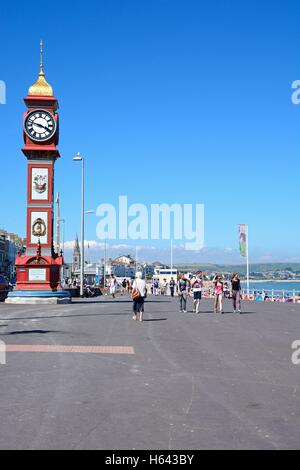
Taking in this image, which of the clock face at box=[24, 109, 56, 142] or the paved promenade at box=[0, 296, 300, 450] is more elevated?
the clock face at box=[24, 109, 56, 142]

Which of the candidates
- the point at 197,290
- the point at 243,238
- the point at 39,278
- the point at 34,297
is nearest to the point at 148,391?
the point at 197,290

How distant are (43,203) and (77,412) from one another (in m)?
28.5

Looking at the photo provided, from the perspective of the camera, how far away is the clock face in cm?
3531

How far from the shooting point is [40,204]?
34906mm

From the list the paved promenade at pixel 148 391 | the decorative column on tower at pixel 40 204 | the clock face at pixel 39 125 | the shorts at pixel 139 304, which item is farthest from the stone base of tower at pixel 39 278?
the paved promenade at pixel 148 391

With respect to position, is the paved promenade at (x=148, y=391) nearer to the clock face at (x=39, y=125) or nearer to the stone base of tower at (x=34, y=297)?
the stone base of tower at (x=34, y=297)

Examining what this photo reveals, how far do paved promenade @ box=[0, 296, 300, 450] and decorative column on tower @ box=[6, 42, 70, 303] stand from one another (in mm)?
17975

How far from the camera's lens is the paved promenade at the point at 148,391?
6227 mm

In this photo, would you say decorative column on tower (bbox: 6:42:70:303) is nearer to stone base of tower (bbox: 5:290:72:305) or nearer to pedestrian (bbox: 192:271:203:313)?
stone base of tower (bbox: 5:290:72:305)

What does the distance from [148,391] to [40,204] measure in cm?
2732

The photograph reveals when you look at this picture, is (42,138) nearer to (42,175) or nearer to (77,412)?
(42,175)

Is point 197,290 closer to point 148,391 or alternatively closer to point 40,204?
point 40,204

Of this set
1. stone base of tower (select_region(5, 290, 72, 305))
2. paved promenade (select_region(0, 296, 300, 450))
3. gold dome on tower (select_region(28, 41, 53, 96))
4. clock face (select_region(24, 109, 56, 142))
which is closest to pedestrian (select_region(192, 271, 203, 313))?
paved promenade (select_region(0, 296, 300, 450))
